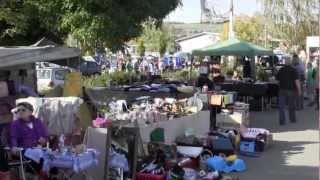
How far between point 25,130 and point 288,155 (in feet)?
19.9

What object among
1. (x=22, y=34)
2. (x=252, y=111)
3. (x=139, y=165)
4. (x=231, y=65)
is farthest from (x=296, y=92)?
(x=231, y=65)

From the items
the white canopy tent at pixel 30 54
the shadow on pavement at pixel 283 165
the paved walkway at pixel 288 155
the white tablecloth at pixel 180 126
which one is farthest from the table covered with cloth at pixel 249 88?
the white canopy tent at pixel 30 54

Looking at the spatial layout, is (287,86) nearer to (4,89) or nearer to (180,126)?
(180,126)

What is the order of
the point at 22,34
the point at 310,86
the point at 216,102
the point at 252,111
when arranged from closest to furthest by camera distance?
1. the point at 216,102
2. the point at 22,34
3. the point at 252,111
4. the point at 310,86

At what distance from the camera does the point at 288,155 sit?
13.7 meters

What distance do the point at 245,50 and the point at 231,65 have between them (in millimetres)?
11821

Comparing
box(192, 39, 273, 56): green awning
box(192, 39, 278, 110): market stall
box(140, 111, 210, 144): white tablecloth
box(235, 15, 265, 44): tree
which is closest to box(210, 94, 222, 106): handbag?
box(140, 111, 210, 144): white tablecloth

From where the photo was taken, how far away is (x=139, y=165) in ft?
34.4

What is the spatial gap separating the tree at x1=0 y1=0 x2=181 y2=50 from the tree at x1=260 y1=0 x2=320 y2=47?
25701 mm

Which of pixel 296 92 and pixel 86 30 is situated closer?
pixel 86 30

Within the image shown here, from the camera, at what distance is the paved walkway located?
11.6 m

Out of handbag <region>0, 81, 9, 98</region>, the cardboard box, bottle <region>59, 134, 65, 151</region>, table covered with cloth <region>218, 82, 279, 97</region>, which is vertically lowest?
the cardboard box

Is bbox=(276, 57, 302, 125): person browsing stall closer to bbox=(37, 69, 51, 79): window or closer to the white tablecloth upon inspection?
the white tablecloth

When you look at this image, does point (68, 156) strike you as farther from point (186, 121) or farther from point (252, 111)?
point (252, 111)
